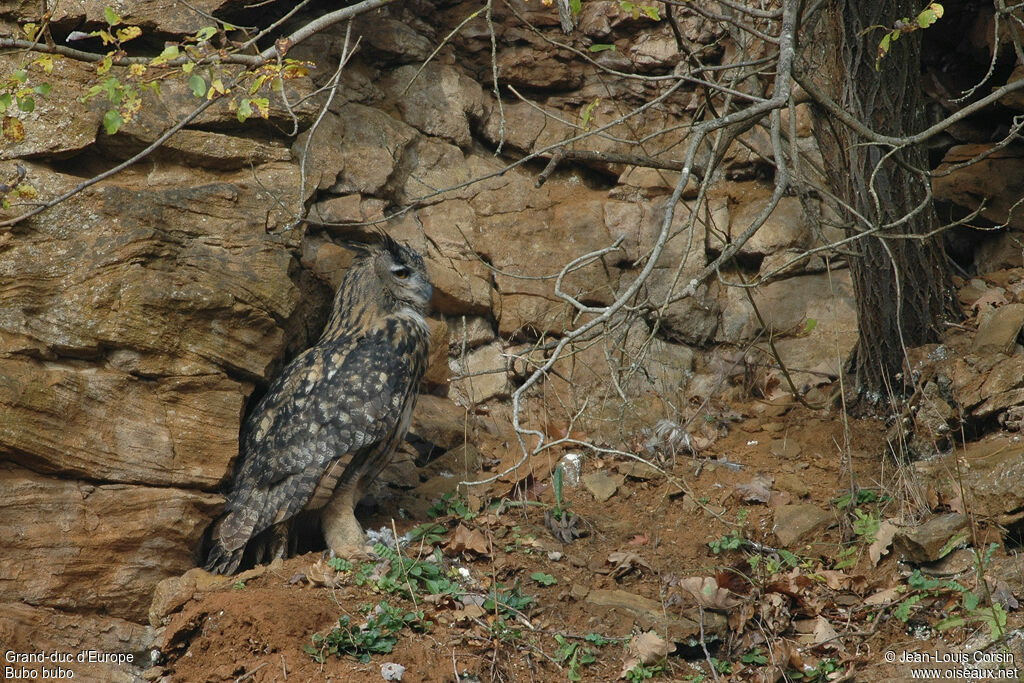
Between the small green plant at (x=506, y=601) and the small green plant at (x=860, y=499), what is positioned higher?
the small green plant at (x=860, y=499)

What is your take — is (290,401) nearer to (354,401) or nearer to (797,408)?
(354,401)

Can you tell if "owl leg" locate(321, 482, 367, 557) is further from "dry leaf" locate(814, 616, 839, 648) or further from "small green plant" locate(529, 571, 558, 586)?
"dry leaf" locate(814, 616, 839, 648)

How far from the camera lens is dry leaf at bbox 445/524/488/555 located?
5.21m

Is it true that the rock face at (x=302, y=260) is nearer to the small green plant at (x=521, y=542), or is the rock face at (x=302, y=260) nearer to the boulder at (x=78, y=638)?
the boulder at (x=78, y=638)

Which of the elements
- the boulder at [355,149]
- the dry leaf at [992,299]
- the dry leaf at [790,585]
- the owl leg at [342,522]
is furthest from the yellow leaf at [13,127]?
the dry leaf at [992,299]

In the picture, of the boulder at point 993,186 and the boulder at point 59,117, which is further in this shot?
the boulder at point 993,186

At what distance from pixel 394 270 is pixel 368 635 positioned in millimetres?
2340

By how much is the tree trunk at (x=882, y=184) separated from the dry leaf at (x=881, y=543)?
1124 mm

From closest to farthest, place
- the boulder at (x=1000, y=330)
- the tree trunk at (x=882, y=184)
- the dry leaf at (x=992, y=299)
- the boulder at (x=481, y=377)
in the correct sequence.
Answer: the boulder at (x=1000, y=330) < the tree trunk at (x=882, y=184) < the dry leaf at (x=992, y=299) < the boulder at (x=481, y=377)

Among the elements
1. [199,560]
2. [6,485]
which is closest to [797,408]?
[199,560]

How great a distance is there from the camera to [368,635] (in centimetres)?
445

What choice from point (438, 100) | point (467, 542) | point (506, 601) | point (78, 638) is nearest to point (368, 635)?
point (506, 601)

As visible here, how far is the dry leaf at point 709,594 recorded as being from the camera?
15.8 ft

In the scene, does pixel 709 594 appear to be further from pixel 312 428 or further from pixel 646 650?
pixel 312 428
